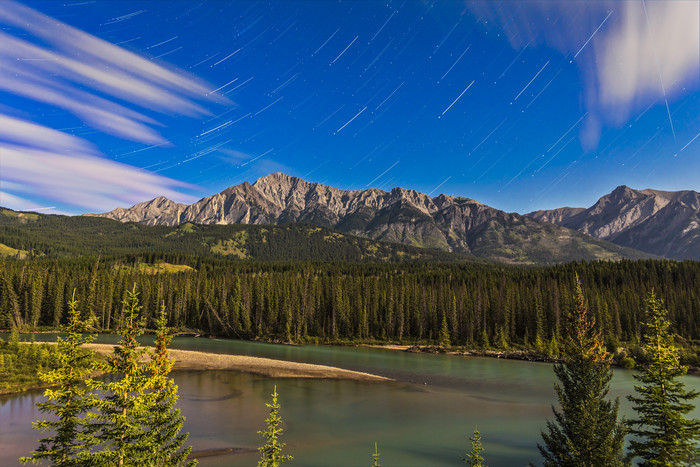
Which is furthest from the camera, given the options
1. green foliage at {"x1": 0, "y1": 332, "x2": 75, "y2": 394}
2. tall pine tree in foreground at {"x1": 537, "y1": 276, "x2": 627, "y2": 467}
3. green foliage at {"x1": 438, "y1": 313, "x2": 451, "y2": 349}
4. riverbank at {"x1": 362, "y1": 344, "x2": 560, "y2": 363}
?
green foliage at {"x1": 438, "y1": 313, "x2": 451, "y2": 349}

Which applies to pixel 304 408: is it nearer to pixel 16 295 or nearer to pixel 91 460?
pixel 91 460

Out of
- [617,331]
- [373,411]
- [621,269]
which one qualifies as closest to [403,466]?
[373,411]

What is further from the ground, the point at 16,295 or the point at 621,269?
the point at 621,269

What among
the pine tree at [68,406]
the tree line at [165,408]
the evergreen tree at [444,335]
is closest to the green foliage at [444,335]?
the evergreen tree at [444,335]

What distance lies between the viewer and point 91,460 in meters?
15.7

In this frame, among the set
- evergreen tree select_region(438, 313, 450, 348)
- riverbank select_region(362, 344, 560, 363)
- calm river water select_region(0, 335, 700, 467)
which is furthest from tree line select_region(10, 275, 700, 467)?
evergreen tree select_region(438, 313, 450, 348)

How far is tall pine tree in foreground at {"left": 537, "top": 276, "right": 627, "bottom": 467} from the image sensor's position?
64.5 ft

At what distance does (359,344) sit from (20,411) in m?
88.5

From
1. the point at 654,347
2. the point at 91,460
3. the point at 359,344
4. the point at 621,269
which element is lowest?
the point at 359,344

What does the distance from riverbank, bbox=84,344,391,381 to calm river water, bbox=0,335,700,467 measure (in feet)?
11.1

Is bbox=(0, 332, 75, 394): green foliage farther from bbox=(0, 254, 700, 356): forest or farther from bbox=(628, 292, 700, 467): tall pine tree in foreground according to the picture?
bbox=(628, 292, 700, 467): tall pine tree in foreground

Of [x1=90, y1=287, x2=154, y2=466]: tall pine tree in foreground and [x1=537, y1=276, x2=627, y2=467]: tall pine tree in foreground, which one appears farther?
[x1=537, y1=276, x2=627, y2=467]: tall pine tree in foreground

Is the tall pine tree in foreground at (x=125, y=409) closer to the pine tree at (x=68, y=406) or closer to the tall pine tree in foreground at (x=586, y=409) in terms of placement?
the pine tree at (x=68, y=406)

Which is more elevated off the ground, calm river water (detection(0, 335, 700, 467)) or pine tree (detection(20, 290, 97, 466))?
pine tree (detection(20, 290, 97, 466))
